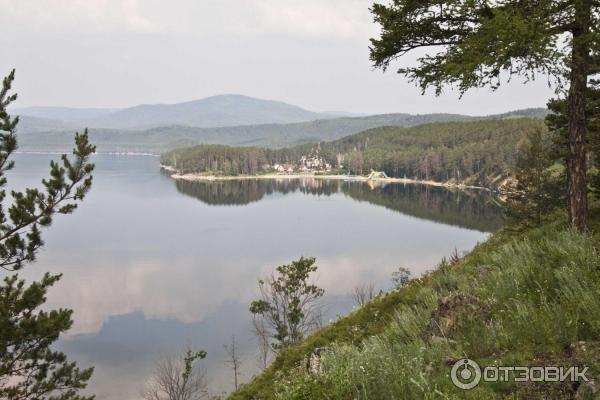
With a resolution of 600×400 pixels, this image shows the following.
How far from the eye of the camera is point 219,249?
84.9m

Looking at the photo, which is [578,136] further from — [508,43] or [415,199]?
[415,199]

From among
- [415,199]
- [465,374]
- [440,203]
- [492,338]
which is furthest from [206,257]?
[415,199]

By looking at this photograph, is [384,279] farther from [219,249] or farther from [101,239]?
[101,239]

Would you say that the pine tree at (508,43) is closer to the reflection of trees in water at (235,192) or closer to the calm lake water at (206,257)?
the calm lake water at (206,257)

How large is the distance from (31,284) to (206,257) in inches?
2549

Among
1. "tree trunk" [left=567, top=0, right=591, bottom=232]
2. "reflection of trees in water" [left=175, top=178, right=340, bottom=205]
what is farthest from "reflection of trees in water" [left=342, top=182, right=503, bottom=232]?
"tree trunk" [left=567, top=0, right=591, bottom=232]

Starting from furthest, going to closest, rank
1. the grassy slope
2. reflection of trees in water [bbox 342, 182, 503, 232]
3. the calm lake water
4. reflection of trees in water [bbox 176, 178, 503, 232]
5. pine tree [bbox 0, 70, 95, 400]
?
1. reflection of trees in water [bbox 176, 178, 503, 232]
2. reflection of trees in water [bbox 342, 182, 503, 232]
3. the calm lake water
4. pine tree [bbox 0, 70, 95, 400]
5. the grassy slope

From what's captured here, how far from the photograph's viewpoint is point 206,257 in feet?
257

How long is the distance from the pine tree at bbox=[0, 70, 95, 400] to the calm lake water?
21.6m

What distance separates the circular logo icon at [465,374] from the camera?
17.3ft

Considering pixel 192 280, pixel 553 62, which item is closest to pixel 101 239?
pixel 192 280

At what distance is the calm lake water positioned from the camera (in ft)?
146

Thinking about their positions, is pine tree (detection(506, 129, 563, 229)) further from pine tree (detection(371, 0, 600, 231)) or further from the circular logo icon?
the circular logo icon

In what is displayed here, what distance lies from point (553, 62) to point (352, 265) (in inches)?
2443
